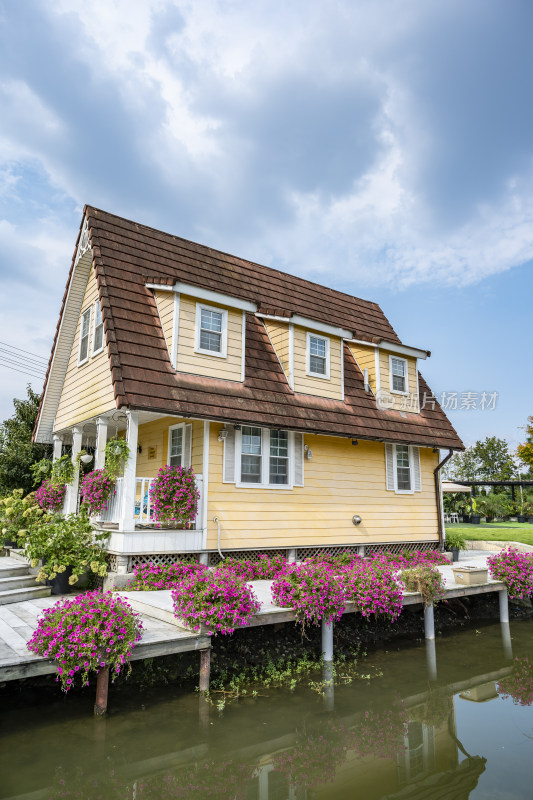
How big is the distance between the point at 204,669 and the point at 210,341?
270 inches

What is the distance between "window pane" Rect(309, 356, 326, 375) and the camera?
1331 cm

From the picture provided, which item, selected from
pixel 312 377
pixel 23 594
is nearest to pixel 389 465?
pixel 312 377

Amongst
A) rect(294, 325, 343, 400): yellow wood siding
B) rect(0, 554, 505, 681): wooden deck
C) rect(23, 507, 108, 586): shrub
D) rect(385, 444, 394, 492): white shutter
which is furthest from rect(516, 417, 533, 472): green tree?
rect(23, 507, 108, 586): shrub

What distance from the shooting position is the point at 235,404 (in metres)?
11.0

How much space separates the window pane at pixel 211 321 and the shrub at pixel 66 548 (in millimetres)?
4760

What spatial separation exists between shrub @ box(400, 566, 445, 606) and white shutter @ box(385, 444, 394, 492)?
4.31 m

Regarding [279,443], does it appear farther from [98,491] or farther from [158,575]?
[98,491]

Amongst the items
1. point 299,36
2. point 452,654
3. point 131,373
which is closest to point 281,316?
point 131,373

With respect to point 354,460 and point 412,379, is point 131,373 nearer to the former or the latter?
point 354,460

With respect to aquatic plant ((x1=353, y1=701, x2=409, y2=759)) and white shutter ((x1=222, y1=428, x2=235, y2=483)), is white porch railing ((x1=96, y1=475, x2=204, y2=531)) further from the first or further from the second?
aquatic plant ((x1=353, y1=701, x2=409, y2=759))

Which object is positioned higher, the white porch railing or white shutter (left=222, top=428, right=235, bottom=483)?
white shutter (left=222, top=428, right=235, bottom=483)

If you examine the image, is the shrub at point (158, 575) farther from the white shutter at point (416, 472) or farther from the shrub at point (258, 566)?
the white shutter at point (416, 472)

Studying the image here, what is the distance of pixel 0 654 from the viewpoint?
5.57 meters

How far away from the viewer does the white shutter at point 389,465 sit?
1412cm
